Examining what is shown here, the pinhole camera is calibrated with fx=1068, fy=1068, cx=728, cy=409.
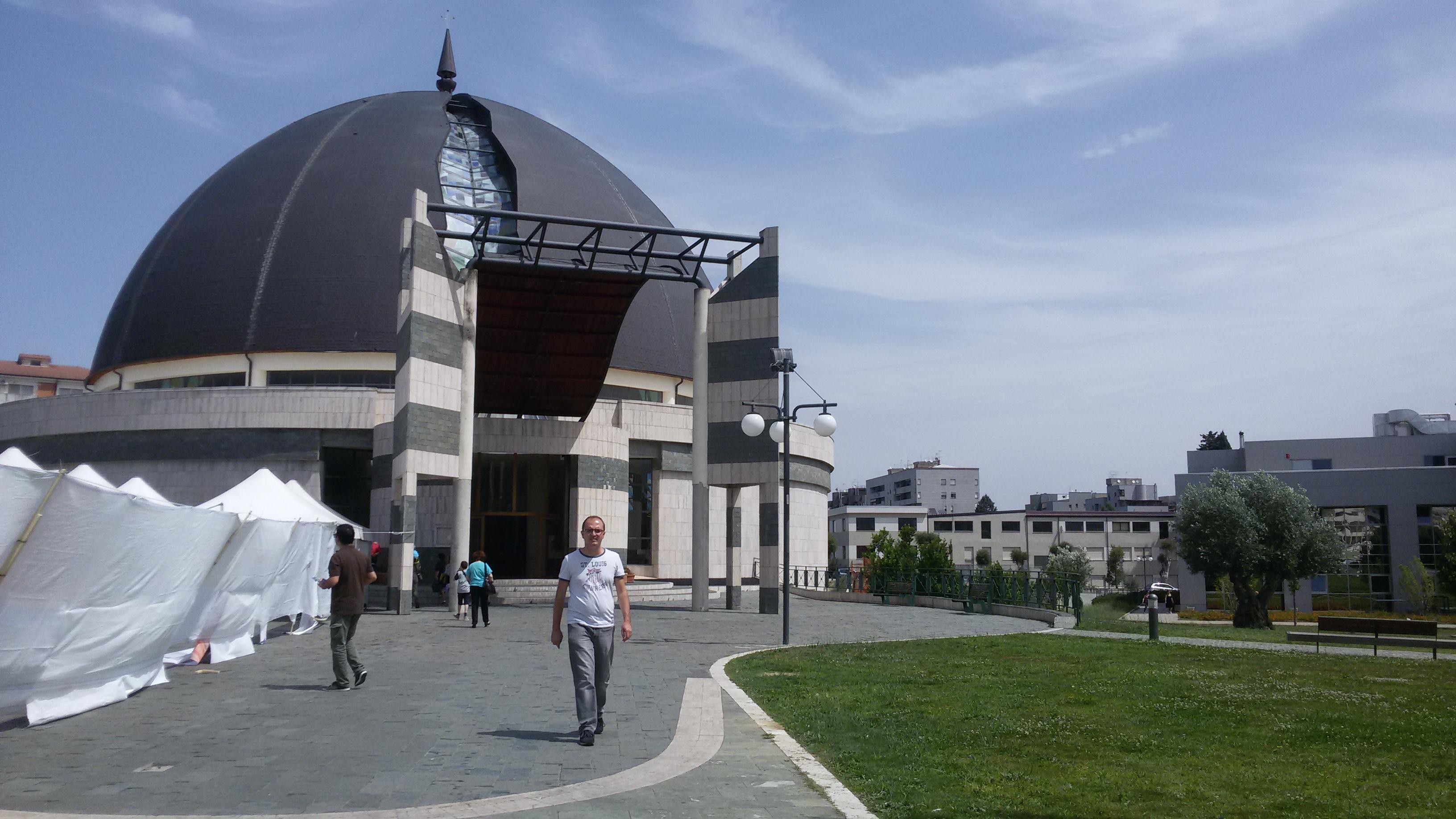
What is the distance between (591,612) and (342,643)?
442cm

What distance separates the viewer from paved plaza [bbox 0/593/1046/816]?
6.89 m

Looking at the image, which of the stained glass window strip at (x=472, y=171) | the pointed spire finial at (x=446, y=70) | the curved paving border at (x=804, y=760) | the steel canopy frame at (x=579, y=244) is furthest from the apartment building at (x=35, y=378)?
the curved paving border at (x=804, y=760)

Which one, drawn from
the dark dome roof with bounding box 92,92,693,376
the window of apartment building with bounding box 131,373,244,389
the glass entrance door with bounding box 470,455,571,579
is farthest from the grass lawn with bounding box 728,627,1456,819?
the window of apartment building with bounding box 131,373,244,389

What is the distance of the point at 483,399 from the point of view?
40781mm

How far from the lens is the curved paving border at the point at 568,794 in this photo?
6.41m

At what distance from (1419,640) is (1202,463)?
156 ft

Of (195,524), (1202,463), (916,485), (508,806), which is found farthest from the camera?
(916,485)

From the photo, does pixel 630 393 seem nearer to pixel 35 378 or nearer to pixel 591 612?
pixel 591 612

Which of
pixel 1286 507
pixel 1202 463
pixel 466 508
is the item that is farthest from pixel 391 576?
pixel 1202 463

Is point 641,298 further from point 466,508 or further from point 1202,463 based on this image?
point 1202,463

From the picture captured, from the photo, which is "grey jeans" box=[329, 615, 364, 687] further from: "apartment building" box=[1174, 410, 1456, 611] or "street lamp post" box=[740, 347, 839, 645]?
"apartment building" box=[1174, 410, 1456, 611]

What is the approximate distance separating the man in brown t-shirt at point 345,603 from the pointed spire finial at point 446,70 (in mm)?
52591

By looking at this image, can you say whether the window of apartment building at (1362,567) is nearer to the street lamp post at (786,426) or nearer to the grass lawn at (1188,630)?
the grass lawn at (1188,630)

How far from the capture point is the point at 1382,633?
20.6 meters
